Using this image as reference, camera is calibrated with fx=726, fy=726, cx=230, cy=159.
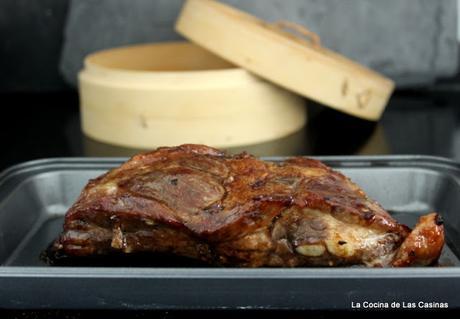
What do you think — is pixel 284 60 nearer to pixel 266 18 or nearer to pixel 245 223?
pixel 266 18

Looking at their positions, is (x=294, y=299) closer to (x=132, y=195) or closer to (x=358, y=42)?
(x=132, y=195)

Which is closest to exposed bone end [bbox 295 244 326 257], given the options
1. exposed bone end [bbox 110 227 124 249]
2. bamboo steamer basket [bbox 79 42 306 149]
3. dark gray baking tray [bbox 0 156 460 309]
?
dark gray baking tray [bbox 0 156 460 309]

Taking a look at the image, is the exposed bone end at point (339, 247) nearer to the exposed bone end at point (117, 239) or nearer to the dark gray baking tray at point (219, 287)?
the dark gray baking tray at point (219, 287)

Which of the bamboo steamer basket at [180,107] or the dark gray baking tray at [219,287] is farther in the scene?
the bamboo steamer basket at [180,107]

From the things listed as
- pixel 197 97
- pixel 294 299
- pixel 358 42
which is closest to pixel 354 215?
pixel 294 299

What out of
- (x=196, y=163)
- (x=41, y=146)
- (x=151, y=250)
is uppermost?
(x=196, y=163)

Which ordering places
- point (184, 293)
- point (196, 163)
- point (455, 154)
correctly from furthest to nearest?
point (455, 154)
point (196, 163)
point (184, 293)

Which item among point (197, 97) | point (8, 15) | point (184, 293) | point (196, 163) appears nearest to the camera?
point (184, 293)

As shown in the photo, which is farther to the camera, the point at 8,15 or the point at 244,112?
the point at 8,15

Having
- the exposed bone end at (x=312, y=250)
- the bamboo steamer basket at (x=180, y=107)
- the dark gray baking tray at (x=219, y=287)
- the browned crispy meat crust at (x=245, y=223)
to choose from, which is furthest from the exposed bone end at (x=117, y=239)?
the bamboo steamer basket at (x=180, y=107)
